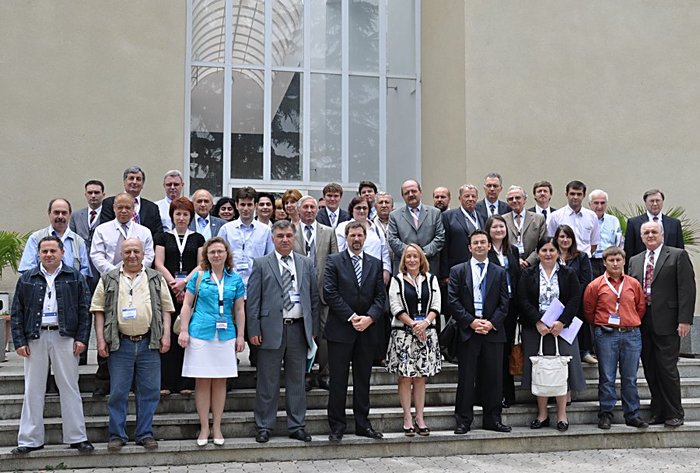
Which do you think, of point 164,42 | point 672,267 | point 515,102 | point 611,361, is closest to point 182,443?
point 611,361

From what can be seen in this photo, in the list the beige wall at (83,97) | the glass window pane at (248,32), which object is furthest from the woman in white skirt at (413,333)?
the glass window pane at (248,32)

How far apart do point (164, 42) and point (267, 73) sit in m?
2.12

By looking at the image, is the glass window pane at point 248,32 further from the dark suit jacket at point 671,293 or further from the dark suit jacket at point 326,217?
the dark suit jacket at point 671,293

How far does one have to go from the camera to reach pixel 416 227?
879 centimetres

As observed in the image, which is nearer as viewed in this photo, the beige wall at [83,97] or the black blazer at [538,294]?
the black blazer at [538,294]

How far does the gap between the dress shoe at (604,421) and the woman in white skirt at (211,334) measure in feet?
12.7

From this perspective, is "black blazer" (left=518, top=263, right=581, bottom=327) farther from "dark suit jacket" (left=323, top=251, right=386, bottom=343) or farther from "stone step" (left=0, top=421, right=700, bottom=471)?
"dark suit jacket" (left=323, top=251, right=386, bottom=343)

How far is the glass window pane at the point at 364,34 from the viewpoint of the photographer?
14.8m

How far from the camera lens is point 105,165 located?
12547 millimetres

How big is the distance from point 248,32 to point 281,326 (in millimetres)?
8205

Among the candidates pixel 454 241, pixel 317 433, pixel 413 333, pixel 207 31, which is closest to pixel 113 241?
pixel 317 433

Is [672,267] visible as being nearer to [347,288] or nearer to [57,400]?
[347,288]

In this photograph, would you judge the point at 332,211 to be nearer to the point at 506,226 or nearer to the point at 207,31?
the point at 506,226

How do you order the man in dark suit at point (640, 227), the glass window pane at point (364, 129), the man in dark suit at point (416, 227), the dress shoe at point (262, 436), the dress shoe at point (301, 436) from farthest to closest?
the glass window pane at point (364, 129)
the man in dark suit at point (640, 227)
the man in dark suit at point (416, 227)
the dress shoe at point (301, 436)
the dress shoe at point (262, 436)
